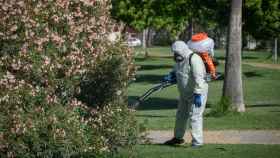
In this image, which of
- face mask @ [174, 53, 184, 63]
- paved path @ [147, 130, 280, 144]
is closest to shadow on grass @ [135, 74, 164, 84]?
paved path @ [147, 130, 280, 144]

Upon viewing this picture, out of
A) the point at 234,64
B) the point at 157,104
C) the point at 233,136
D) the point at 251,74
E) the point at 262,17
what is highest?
the point at 262,17

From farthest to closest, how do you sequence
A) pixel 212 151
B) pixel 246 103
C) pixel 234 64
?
pixel 246 103 → pixel 234 64 → pixel 212 151

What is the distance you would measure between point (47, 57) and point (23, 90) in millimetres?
479

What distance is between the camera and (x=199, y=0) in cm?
3022

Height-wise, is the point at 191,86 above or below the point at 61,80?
below

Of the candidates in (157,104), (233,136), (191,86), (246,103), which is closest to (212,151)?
(191,86)

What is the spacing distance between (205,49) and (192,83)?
892 millimetres

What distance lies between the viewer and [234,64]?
1914cm

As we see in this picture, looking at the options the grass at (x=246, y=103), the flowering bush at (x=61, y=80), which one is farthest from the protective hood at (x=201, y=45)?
the flowering bush at (x=61, y=80)

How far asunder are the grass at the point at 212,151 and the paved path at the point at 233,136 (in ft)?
2.46

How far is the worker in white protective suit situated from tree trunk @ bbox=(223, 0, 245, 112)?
644 centimetres

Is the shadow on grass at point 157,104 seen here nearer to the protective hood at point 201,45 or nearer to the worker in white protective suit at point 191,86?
the protective hood at point 201,45

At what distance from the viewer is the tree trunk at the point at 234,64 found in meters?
19.1

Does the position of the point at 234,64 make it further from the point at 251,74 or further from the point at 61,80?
the point at 251,74
